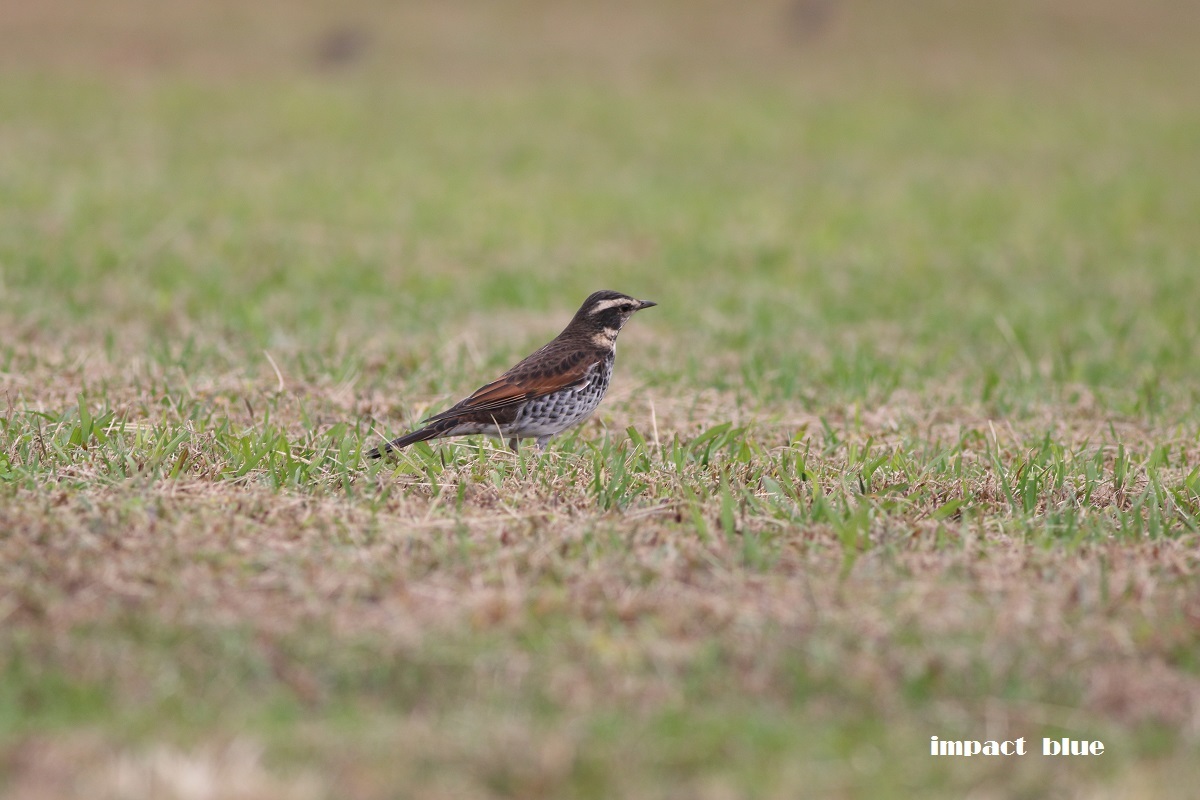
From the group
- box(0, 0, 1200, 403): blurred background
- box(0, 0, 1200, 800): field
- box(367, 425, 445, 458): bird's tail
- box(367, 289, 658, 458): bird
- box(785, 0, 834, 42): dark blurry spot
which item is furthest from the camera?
box(785, 0, 834, 42): dark blurry spot

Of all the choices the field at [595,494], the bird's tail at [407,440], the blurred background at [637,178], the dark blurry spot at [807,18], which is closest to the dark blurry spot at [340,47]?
the blurred background at [637,178]

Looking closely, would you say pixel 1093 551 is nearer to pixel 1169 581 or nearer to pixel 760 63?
pixel 1169 581

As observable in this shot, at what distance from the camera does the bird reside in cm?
728

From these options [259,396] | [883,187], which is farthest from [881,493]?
[883,187]

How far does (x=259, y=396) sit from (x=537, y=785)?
501 cm

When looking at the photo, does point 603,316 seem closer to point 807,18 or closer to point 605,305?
point 605,305

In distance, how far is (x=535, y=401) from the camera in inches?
289

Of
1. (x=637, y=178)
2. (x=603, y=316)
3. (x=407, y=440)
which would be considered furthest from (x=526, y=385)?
(x=637, y=178)

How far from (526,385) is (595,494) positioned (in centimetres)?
125

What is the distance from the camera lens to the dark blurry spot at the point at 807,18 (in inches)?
1697

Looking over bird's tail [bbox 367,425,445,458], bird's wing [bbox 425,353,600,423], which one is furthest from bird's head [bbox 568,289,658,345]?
bird's tail [bbox 367,425,445,458]

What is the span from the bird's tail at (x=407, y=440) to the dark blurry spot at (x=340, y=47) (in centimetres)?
3112

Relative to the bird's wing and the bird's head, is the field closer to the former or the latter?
the bird's wing

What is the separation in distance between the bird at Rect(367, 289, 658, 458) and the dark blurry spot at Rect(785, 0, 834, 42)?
121 ft
